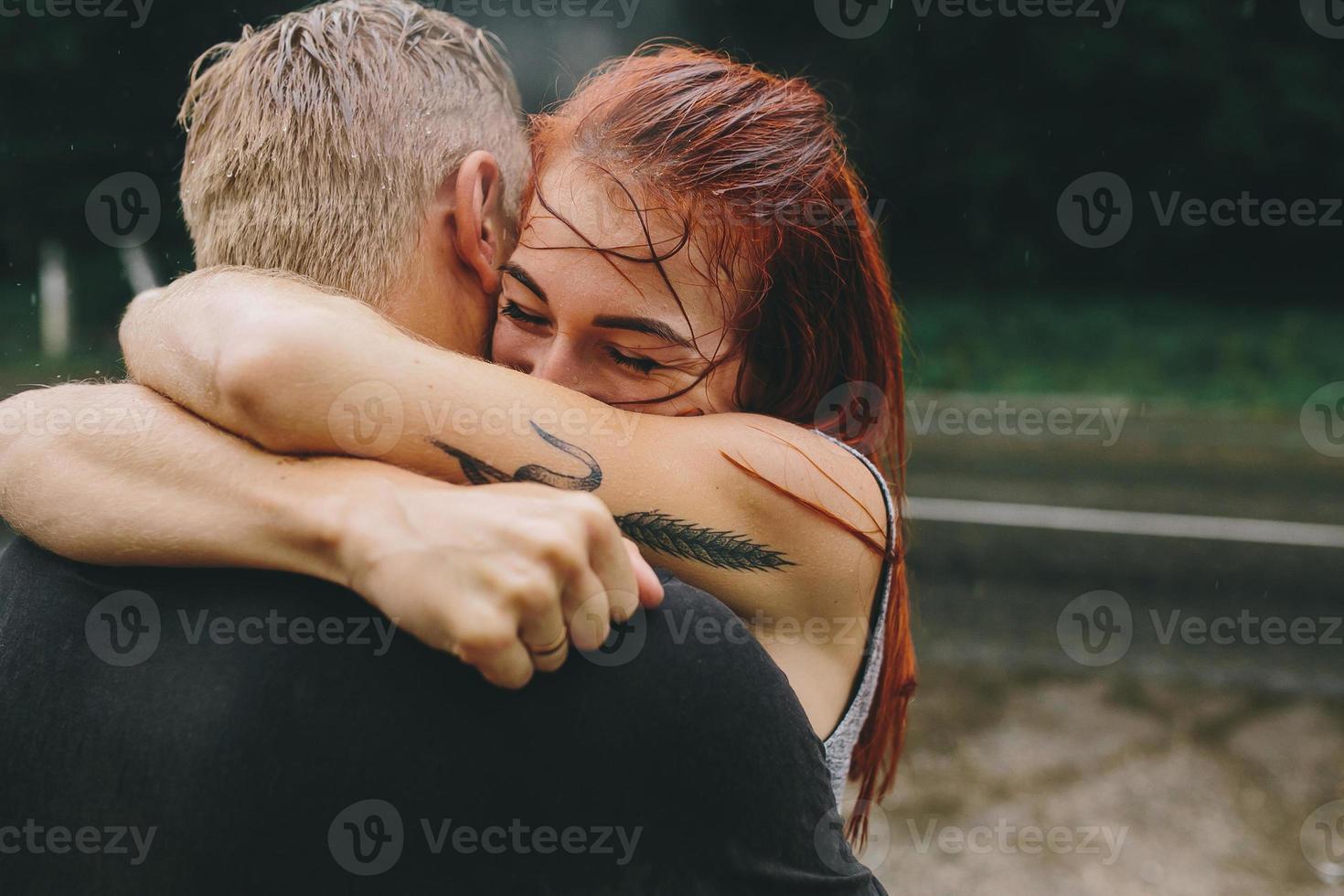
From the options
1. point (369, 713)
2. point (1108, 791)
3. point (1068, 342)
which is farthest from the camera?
point (1068, 342)

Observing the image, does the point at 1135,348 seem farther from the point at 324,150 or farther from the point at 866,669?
the point at 324,150

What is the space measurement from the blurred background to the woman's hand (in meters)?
0.66

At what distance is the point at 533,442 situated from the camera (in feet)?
4.96

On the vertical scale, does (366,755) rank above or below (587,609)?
below

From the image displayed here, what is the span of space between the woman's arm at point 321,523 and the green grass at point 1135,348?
1148cm

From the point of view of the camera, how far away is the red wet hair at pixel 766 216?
1873 mm

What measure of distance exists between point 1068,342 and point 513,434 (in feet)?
47.1

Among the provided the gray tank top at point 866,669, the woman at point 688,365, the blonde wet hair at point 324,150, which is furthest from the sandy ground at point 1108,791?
the blonde wet hair at point 324,150

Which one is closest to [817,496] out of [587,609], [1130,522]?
[587,609]

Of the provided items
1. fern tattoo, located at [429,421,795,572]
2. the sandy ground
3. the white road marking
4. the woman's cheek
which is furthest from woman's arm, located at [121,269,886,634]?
the white road marking

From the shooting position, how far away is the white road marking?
315 inches

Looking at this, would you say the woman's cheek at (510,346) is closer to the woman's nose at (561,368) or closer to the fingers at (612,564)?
the woman's nose at (561,368)

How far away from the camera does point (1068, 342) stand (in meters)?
14.8

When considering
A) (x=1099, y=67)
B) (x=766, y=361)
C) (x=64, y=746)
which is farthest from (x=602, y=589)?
(x=1099, y=67)
